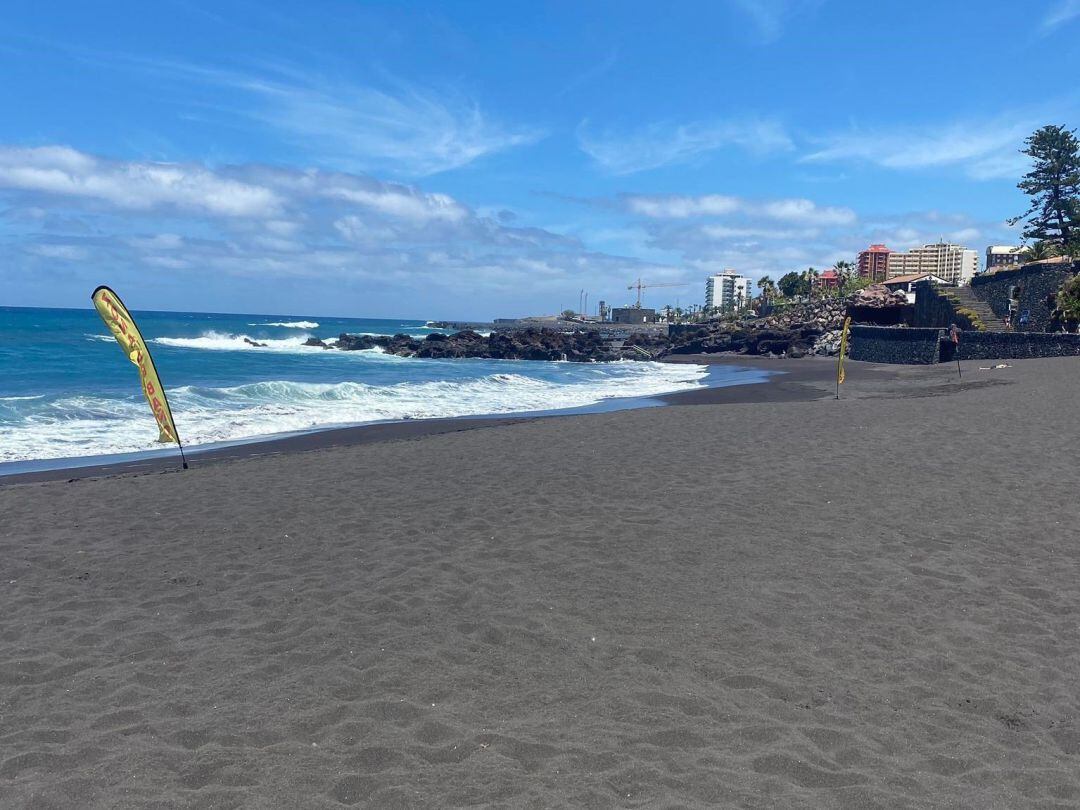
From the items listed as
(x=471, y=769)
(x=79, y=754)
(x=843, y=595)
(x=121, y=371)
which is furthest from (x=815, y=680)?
(x=121, y=371)

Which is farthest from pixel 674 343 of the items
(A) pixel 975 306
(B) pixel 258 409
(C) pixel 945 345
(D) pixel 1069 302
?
(B) pixel 258 409

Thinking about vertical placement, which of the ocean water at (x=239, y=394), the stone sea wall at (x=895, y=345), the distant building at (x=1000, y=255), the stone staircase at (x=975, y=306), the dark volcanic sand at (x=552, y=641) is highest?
the distant building at (x=1000, y=255)

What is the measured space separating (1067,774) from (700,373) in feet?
127

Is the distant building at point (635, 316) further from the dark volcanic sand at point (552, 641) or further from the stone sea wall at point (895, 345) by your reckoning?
the dark volcanic sand at point (552, 641)

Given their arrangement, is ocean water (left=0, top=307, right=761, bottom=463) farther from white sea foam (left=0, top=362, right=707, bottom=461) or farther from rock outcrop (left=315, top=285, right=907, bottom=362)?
rock outcrop (left=315, top=285, right=907, bottom=362)

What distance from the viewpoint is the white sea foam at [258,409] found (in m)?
15.3

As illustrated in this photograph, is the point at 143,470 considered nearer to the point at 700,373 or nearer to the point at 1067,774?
the point at 1067,774

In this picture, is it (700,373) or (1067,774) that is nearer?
(1067,774)

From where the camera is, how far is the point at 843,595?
5754 millimetres

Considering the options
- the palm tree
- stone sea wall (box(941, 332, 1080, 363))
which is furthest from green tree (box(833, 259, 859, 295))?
stone sea wall (box(941, 332, 1080, 363))

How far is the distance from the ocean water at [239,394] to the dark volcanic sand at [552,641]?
22.5ft

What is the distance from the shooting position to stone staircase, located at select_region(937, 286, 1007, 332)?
40.2 meters

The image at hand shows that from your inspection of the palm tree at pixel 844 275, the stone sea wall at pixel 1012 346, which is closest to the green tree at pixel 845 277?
the palm tree at pixel 844 275

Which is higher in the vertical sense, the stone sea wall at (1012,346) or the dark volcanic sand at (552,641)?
the stone sea wall at (1012,346)
